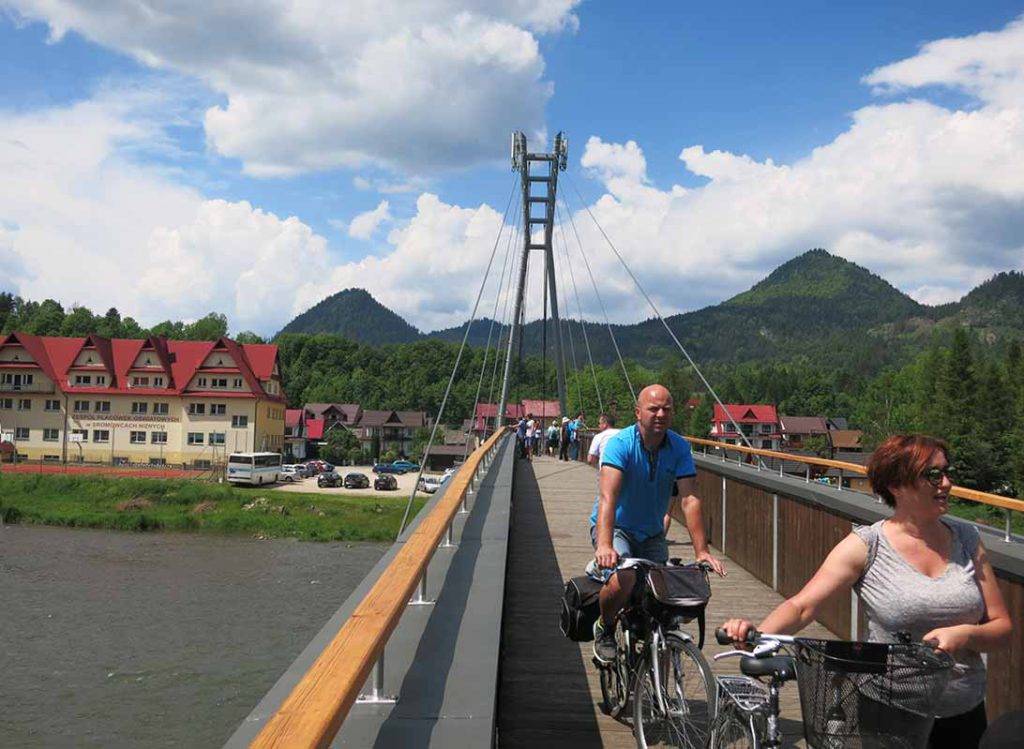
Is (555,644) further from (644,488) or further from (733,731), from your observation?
(733,731)

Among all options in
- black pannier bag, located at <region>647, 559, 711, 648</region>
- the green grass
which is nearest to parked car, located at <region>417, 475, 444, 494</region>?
the green grass

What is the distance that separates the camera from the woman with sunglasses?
2.46 m

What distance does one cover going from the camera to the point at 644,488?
4.30 meters

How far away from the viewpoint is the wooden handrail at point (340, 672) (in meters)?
1.88

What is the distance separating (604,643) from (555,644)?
1983 mm

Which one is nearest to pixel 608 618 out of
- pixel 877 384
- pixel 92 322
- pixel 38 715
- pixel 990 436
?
pixel 38 715

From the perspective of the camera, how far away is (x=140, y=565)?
34688mm

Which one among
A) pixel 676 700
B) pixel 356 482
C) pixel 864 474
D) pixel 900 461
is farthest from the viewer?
pixel 356 482

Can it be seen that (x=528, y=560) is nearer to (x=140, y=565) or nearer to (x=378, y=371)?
(x=140, y=565)

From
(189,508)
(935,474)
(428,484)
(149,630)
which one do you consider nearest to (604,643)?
(935,474)

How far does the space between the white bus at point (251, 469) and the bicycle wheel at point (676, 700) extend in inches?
2170

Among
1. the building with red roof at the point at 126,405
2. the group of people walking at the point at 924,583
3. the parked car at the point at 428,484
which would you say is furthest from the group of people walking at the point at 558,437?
the building with red roof at the point at 126,405

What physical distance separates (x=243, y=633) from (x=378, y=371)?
11866cm

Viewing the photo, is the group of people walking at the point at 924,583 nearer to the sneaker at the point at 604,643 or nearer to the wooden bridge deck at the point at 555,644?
the sneaker at the point at 604,643
